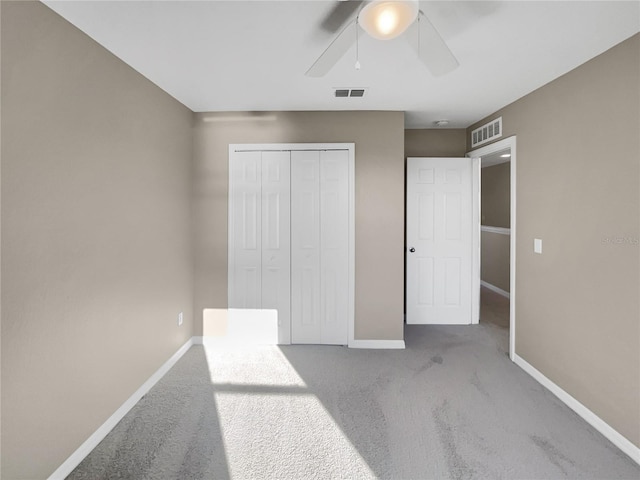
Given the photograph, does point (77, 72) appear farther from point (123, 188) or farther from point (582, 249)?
point (582, 249)

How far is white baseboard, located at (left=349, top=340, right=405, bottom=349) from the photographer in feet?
10.5

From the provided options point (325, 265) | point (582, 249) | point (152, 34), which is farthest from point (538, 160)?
point (152, 34)

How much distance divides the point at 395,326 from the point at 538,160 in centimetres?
199

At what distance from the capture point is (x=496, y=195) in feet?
18.0

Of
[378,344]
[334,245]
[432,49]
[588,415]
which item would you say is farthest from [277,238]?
[588,415]

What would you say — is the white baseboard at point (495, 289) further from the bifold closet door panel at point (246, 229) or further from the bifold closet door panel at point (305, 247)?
the bifold closet door panel at point (246, 229)

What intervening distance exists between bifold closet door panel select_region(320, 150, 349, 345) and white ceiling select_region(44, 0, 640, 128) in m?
0.64

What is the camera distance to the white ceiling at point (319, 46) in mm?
1600

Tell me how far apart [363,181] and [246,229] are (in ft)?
4.35

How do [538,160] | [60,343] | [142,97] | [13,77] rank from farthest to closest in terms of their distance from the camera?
[538,160]
[142,97]
[60,343]
[13,77]

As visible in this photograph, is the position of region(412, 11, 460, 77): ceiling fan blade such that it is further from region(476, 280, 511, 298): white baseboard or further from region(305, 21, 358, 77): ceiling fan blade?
region(476, 280, 511, 298): white baseboard

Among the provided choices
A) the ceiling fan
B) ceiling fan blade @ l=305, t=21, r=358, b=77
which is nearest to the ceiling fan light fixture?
the ceiling fan

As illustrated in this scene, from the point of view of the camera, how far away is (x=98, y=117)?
1.92 m

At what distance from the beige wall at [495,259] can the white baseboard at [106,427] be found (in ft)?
16.4
